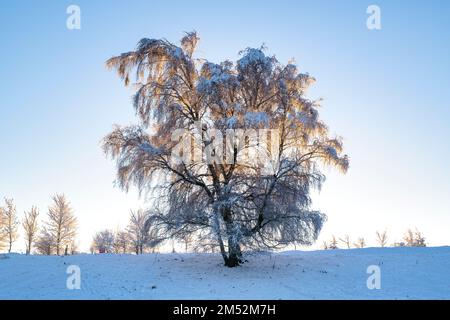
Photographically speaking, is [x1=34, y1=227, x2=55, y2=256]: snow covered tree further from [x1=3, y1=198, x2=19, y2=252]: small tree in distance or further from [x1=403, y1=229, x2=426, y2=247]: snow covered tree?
[x1=403, y1=229, x2=426, y2=247]: snow covered tree

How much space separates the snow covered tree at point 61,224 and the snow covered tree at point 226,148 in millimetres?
24550

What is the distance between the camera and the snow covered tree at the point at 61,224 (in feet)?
124

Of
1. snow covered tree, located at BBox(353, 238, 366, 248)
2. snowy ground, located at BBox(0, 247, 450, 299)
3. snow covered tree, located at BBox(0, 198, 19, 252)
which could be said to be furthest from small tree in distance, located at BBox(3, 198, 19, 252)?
snow covered tree, located at BBox(353, 238, 366, 248)

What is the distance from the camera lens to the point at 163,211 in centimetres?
1664

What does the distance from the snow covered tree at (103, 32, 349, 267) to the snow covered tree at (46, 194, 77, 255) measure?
80.5ft

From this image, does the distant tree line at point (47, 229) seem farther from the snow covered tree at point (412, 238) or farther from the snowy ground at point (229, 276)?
the snow covered tree at point (412, 238)

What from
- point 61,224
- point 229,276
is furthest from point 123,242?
point 229,276

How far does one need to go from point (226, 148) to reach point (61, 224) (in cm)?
2820

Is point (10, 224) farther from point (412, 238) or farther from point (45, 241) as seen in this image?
point (412, 238)

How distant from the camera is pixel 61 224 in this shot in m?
37.9

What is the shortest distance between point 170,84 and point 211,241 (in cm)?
785

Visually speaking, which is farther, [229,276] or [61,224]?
[61,224]

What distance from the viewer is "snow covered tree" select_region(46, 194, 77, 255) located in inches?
1491
